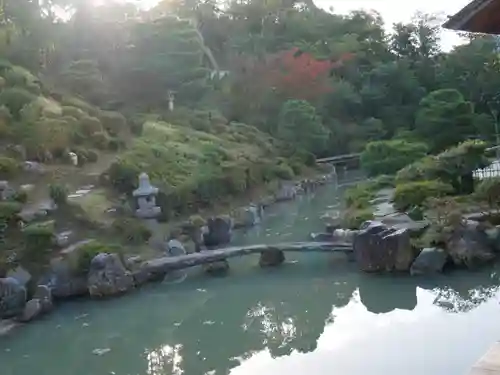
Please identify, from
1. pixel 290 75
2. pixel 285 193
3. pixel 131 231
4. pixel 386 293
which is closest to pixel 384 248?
pixel 386 293

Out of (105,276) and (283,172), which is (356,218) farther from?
(283,172)

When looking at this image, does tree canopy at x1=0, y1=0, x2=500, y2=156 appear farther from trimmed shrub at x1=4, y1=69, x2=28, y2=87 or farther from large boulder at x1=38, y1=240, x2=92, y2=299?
large boulder at x1=38, y1=240, x2=92, y2=299

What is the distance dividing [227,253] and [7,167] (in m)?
4.38

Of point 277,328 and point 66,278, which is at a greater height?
point 66,278

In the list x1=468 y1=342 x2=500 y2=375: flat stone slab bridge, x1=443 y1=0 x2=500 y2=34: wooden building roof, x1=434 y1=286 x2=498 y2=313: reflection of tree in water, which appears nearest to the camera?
x1=468 y1=342 x2=500 y2=375: flat stone slab bridge

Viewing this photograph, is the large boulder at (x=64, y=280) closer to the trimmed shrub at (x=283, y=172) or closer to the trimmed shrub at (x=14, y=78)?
the trimmed shrub at (x=14, y=78)

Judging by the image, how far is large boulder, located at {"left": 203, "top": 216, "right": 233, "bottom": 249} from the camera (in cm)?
1071

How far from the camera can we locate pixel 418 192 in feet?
33.4

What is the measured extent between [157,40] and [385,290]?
11.5 metres

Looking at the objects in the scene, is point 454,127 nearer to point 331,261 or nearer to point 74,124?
point 331,261

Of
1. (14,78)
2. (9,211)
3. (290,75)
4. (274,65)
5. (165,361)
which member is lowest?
(165,361)

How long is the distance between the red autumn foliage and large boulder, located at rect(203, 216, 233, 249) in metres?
11.0

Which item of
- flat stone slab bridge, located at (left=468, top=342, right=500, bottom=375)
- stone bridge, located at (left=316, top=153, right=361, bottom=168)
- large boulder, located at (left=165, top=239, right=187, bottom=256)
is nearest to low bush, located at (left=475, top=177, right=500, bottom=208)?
large boulder, located at (left=165, top=239, right=187, bottom=256)

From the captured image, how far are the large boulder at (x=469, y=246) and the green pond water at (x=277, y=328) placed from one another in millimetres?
226
